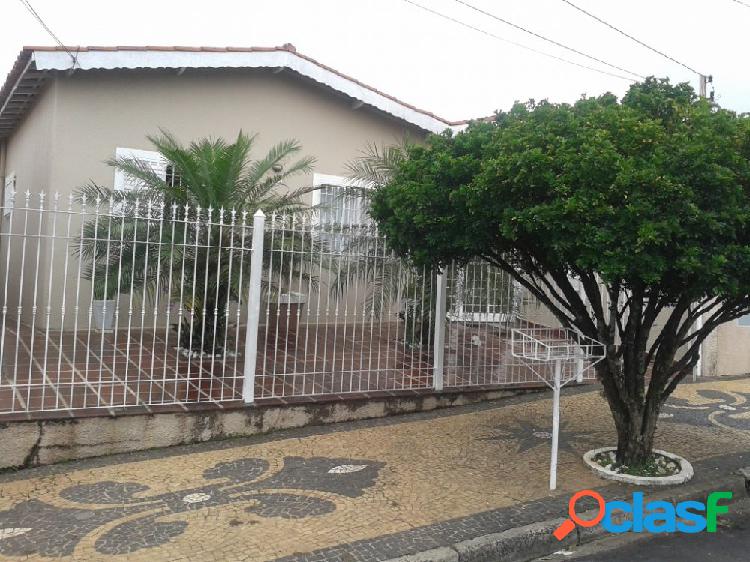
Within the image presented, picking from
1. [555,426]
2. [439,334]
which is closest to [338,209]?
[439,334]

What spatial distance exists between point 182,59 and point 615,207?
7.38m

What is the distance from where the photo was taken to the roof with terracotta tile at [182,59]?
877cm

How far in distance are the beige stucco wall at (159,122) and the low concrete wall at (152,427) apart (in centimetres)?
350

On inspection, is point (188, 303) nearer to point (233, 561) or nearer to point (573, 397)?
point (233, 561)

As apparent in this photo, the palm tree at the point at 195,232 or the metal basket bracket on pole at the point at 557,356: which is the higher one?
the palm tree at the point at 195,232

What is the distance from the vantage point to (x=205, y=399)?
6.13 m

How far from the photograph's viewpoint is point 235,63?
9859mm

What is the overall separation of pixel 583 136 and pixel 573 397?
484 cm

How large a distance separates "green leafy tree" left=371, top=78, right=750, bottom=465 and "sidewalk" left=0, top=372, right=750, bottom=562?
1.13m

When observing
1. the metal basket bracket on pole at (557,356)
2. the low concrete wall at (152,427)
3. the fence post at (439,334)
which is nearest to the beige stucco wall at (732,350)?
the metal basket bracket on pole at (557,356)

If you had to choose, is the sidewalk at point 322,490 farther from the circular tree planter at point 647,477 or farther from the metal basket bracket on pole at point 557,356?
the metal basket bracket on pole at point 557,356

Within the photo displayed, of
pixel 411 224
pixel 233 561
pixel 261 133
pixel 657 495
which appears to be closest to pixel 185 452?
pixel 233 561

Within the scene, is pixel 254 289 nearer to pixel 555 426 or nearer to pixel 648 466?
pixel 555 426

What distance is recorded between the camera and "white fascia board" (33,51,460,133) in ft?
28.8
